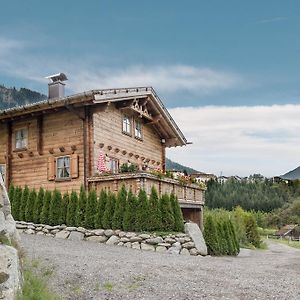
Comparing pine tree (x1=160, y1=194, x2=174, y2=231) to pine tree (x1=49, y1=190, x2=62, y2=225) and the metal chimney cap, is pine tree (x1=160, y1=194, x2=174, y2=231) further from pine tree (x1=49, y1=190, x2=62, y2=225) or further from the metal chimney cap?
the metal chimney cap

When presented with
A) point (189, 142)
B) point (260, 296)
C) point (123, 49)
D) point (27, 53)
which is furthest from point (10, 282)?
point (189, 142)

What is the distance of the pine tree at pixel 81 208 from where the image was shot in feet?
53.8

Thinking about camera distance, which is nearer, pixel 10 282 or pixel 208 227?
pixel 10 282

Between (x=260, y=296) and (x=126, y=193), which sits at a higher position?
(x=126, y=193)

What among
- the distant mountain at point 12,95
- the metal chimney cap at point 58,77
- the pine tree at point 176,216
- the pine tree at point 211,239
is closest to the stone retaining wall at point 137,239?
the pine tree at point 176,216

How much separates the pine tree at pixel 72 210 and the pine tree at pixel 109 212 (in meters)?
1.34

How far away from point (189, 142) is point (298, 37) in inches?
485

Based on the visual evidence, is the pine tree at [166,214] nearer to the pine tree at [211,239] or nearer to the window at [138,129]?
the pine tree at [211,239]

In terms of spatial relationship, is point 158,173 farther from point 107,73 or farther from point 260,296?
point 260,296

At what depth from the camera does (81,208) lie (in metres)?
16.6

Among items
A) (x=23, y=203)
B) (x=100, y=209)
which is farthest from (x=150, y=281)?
(x=23, y=203)

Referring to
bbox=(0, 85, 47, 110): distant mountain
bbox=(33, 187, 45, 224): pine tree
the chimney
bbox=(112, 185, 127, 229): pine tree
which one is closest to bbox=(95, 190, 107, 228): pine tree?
bbox=(112, 185, 127, 229): pine tree

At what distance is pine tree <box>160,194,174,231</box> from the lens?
15719 millimetres

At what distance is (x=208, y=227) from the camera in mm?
17312
